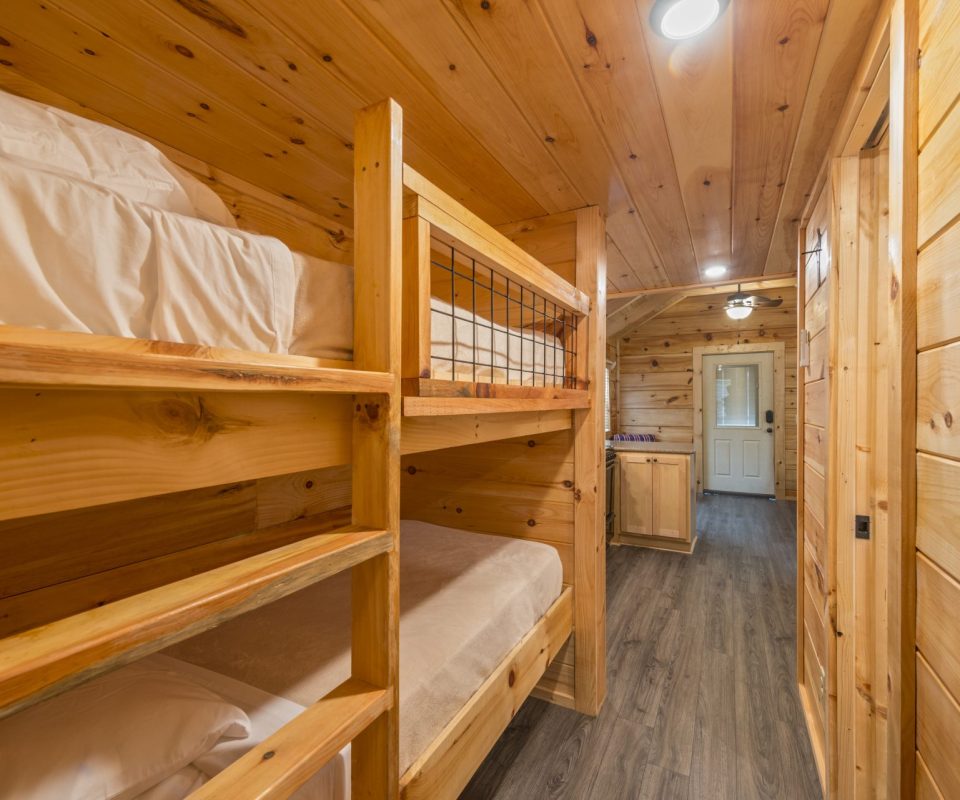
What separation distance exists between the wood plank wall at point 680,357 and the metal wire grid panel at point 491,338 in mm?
4725

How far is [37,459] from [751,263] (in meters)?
3.26

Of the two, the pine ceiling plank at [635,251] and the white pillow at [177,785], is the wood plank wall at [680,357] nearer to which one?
the pine ceiling plank at [635,251]

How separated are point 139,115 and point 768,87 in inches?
67.8

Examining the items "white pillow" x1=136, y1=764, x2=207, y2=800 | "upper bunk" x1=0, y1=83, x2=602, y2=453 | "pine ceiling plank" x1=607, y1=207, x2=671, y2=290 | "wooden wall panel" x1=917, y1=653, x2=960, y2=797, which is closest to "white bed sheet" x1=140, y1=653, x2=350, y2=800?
"white pillow" x1=136, y1=764, x2=207, y2=800

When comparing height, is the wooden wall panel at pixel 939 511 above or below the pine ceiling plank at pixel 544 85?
below

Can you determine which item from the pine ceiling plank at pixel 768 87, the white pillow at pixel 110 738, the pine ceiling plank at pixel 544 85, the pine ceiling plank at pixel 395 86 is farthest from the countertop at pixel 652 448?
the white pillow at pixel 110 738

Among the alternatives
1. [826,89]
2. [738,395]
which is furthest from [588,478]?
[738,395]

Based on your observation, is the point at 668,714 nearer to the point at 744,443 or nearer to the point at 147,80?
the point at 147,80

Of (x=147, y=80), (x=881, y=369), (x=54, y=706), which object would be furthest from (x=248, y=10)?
(x=881, y=369)

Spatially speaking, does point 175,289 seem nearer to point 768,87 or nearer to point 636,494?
point 768,87

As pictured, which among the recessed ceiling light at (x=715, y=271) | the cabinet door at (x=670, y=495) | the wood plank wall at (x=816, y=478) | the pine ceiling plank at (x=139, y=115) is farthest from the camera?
the cabinet door at (x=670, y=495)

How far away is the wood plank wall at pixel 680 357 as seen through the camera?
18.6 ft

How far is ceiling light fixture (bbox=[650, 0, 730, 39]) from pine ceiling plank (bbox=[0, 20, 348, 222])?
1.21 metres

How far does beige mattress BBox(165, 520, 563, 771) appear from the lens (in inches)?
37.9
